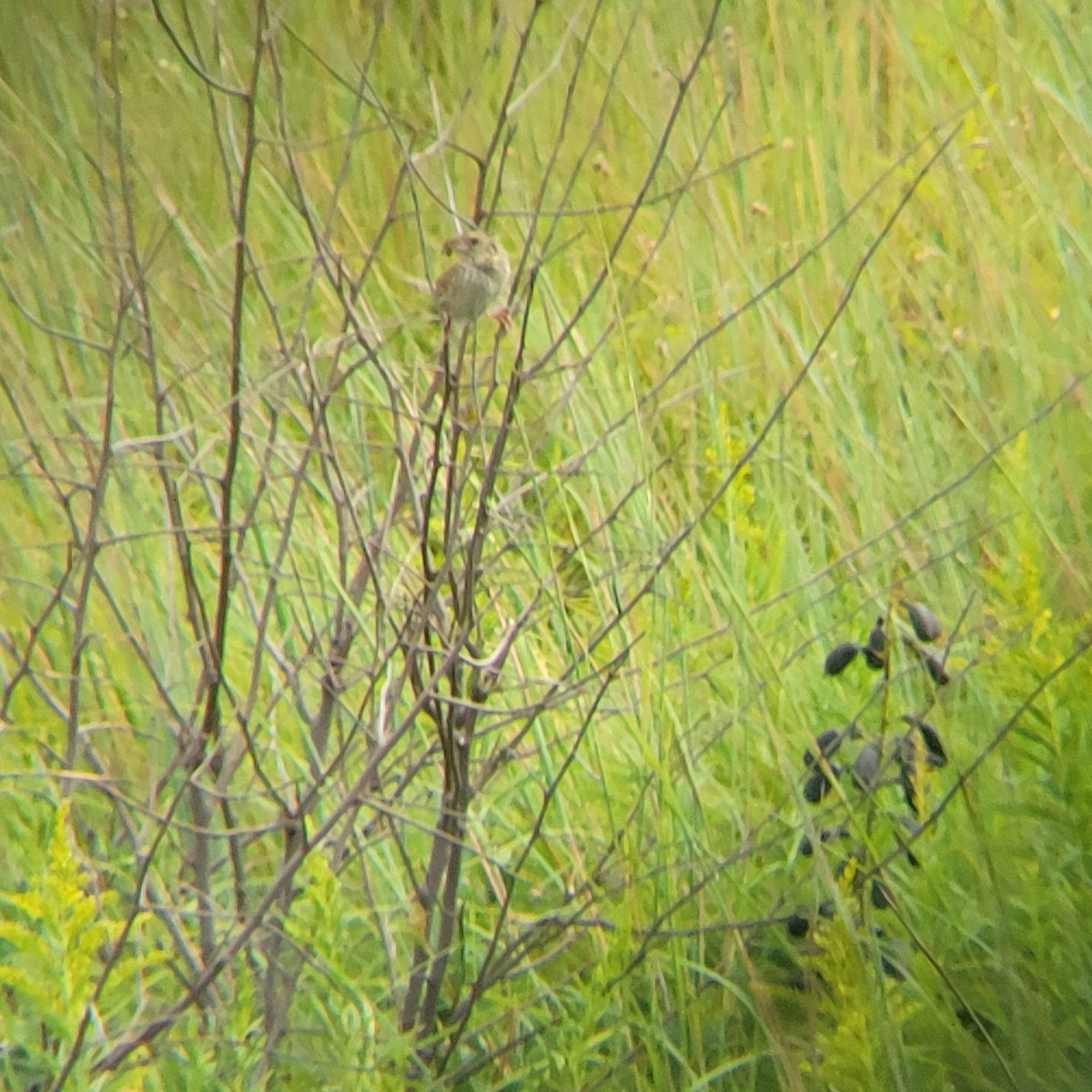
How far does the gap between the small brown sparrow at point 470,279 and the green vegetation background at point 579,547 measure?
5cm

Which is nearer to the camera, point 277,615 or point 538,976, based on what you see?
point 538,976

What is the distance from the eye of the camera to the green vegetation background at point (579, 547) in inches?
58.9

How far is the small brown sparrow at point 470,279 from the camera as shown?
1487 millimetres

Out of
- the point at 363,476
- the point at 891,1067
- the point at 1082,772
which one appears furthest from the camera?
the point at 363,476

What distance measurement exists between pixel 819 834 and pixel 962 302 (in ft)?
3.79

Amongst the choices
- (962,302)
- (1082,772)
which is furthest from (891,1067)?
(962,302)

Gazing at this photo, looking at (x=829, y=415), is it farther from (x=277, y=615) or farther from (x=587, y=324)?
(x=277, y=615)

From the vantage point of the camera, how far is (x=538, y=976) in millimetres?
1798

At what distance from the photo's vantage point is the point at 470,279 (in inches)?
59.6

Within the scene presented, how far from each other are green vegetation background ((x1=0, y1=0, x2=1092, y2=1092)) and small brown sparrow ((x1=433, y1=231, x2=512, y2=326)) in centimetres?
5

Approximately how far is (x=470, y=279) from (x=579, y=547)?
11.7 inches

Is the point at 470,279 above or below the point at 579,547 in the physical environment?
above

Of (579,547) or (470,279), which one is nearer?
(470,279)

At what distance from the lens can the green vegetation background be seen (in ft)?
4.91
